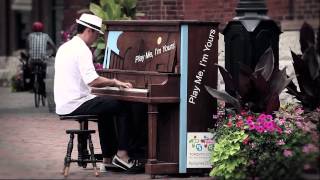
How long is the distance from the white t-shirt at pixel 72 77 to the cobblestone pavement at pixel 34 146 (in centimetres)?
80

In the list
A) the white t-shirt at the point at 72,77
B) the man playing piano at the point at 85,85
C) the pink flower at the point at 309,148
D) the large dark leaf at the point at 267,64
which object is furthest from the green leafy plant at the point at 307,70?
the white t-shirt at the point at 72,77

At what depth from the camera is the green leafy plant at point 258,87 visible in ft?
27.3

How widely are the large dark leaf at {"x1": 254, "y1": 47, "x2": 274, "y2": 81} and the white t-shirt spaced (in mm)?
1822

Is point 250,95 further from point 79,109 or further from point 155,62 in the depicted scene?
point 79,109

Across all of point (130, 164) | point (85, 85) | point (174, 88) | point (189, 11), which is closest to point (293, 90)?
point (174, 88)

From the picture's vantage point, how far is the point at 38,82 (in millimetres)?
18641

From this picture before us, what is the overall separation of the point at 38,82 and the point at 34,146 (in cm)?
718

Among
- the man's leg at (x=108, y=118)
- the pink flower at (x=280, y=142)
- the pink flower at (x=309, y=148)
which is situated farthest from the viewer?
the man's leg at (x=108, y=118)

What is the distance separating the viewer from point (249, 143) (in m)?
8.25

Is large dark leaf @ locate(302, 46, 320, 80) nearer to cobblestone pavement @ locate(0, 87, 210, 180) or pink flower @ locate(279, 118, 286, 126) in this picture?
pink flower @ locate(279, 118, 286, 126)

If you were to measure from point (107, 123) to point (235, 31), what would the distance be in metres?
1.81

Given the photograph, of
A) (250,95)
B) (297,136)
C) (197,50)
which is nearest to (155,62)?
(197,50)

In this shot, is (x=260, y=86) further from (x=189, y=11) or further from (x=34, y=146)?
(x=189, y=11)

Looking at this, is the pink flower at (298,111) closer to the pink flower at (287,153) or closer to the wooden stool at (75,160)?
the pink flower at (287,153)
